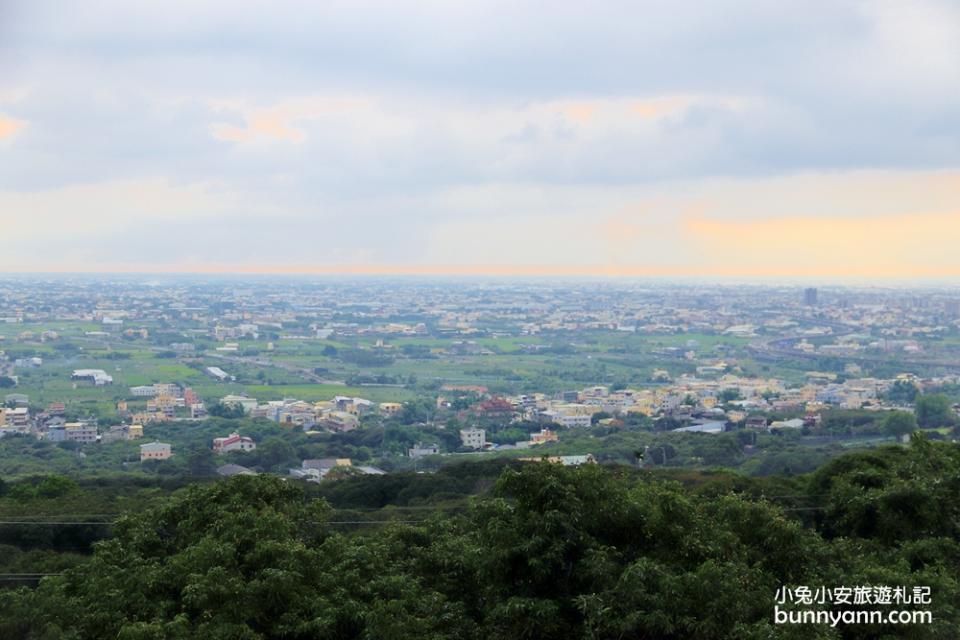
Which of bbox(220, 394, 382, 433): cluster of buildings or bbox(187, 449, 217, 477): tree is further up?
bbox(187, 449, 217, 477): tree

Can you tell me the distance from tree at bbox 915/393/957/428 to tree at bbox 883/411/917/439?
1737mm

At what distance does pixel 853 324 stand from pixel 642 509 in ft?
232

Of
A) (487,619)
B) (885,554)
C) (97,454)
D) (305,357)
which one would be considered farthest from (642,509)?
(305,357)

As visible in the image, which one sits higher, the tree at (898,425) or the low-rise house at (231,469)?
the tree at (898,425)

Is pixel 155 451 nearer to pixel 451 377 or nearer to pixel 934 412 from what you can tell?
pixel 451 377

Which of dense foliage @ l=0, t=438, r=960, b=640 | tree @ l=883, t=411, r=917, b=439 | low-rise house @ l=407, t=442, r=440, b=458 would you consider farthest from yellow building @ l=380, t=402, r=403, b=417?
dense foliage @ l=0, t=438, r=960, b=640

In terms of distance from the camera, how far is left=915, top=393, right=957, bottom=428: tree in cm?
3241

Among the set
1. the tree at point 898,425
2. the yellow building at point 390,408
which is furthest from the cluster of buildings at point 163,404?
the tree at point 898,425

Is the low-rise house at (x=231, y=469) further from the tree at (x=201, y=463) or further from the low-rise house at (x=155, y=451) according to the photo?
the low-rise house at (x=155, y=451)

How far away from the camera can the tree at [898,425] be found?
30.3 m

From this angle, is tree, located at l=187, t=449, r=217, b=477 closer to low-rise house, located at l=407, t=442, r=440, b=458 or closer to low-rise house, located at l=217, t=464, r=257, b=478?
low-rise house, located at l=217, t=464, r=257, b=478

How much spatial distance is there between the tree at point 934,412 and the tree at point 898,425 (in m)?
1.74

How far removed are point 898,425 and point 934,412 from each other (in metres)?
3.53

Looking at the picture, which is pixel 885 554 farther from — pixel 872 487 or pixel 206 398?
pixel 206 398
